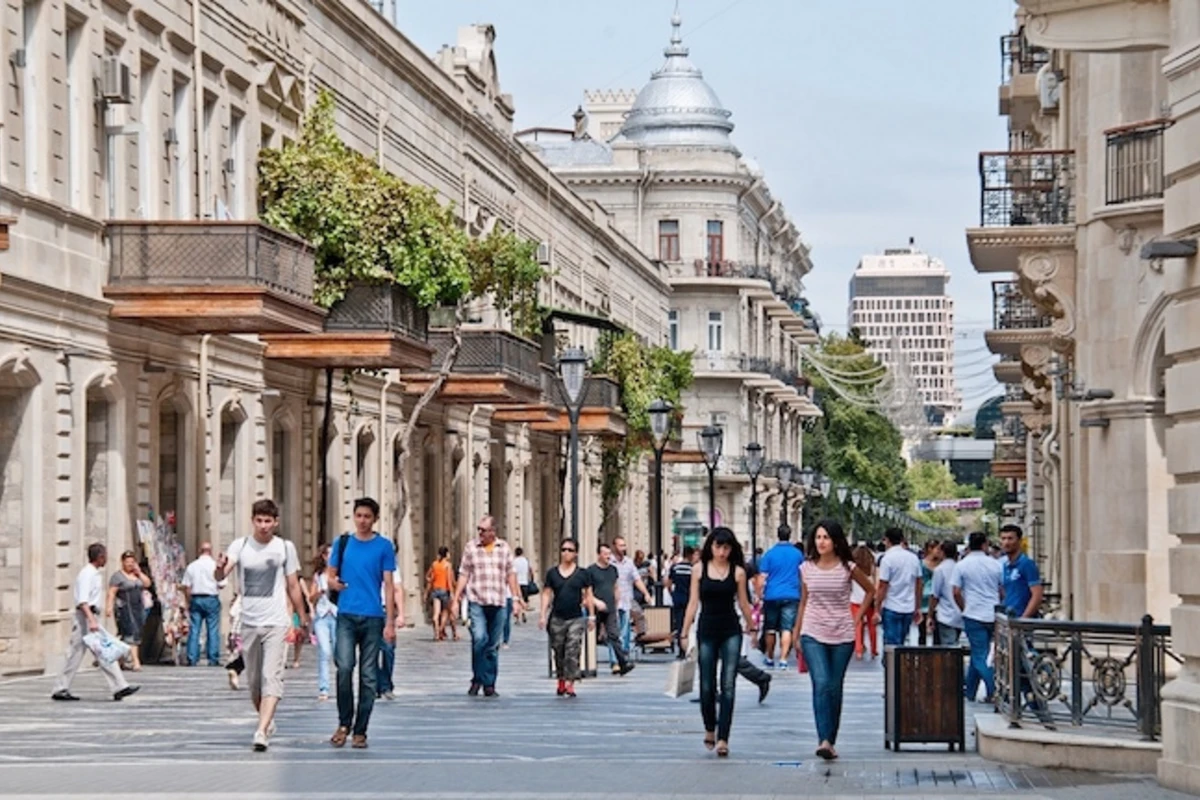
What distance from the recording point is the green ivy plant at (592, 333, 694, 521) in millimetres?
67375

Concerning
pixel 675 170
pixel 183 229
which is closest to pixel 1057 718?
pixel 183 229

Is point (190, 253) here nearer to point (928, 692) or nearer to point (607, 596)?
point (607, 596)

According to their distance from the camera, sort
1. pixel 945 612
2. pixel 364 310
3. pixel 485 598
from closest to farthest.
→ 1. pixel 945 612
2. pixel 485 598
3. pixel 364 310

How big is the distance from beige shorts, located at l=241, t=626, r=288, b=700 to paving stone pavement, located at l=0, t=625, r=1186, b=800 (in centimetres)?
45

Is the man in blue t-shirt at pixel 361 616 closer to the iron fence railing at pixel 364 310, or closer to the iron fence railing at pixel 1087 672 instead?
the iron fence railing at pixel 1087 672

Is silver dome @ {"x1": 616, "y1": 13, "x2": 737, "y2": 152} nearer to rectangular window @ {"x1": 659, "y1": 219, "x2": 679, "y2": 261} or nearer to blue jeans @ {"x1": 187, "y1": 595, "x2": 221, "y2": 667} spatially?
rectangular window @ {"x1": 659, "y1": 219, "x2": 679, "y2": 261}

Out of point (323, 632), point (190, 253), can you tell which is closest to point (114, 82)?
point (190, 253)

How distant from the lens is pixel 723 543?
1909 centimetres

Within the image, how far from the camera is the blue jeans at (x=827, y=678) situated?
1797cm

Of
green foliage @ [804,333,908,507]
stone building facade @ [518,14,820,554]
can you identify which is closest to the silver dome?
stone building facade @ [518,14,820,554]

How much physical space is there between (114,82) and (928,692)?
52.0 ft

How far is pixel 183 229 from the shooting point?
103 ft

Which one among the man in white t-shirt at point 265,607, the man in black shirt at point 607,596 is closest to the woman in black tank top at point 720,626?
the man in white t-shirt at point 265,607

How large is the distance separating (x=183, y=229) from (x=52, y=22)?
3009 millimetres
